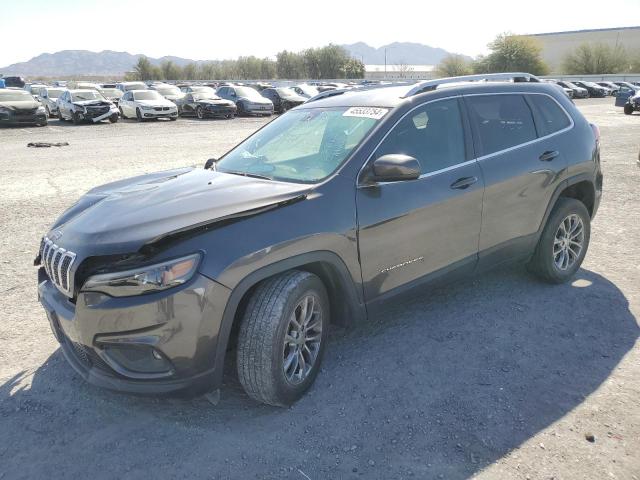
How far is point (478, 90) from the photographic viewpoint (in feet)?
13.6

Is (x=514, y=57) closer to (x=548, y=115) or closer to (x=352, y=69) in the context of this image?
Answer: (x=352, y=69)

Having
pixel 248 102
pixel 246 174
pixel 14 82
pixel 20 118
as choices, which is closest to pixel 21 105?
pixel 20 118

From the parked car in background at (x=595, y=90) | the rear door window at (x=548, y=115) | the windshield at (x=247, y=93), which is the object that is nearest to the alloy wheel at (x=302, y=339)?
the rear door window at (x=548, y=115)

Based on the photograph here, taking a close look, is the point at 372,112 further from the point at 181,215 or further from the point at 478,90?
the point at 181,215

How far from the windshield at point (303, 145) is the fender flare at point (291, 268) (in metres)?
0.55

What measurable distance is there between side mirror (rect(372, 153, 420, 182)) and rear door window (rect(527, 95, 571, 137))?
6.18ft

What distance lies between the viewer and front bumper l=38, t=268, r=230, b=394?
255 centimetres

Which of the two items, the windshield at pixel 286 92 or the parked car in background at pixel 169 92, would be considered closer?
the parked car in background at pixel 169 92

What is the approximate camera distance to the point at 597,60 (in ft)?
265

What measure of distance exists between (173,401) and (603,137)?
17.5 m

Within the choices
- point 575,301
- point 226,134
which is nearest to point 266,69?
point 226,134

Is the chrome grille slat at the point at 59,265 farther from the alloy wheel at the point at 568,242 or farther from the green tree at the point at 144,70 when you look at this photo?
the green tree at the point at 144,70

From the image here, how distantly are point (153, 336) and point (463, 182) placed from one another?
236 cm

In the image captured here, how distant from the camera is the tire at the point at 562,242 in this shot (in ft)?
15.0
